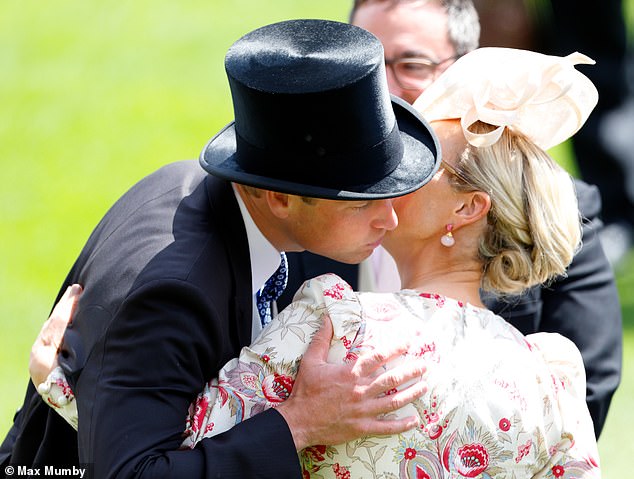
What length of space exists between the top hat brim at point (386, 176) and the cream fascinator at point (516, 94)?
0.09 metres

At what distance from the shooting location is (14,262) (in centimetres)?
806

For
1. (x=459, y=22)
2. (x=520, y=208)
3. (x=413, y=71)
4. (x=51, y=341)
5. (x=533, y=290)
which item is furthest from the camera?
(x=459, y=22)

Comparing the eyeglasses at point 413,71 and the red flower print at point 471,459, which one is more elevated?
the eyeglasses at point 413,71

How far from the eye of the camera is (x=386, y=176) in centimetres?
271

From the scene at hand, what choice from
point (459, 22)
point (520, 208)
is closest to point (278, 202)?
point (520, 208)

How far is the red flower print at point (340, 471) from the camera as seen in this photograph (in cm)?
260

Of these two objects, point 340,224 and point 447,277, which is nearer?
point 340,224

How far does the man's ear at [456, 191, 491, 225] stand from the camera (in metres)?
2.82

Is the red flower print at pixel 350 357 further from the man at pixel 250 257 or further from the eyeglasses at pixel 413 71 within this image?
the eyeglasses at pixel 413 71

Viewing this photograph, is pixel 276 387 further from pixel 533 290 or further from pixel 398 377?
pixel 533 290

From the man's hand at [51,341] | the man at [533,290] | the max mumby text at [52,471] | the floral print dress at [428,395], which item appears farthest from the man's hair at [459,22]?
the max mumby text at [52,471]

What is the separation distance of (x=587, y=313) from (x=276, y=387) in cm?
172

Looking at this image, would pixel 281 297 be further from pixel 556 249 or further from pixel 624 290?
pixel 624 290

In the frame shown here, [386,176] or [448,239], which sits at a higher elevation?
[386,176]
